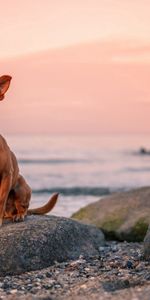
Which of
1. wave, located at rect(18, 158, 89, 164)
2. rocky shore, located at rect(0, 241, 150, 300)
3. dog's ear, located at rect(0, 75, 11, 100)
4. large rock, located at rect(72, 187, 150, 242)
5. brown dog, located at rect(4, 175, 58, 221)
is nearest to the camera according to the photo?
rocky shore, located at rect(0, 241, 150, 300)

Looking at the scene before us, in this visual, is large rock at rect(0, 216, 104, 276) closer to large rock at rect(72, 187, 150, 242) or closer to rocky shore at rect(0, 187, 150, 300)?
rocky shore at rect(0, 187, 150, 300)

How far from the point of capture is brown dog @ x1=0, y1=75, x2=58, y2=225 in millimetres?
7711

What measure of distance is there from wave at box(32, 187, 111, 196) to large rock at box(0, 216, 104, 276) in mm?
16359

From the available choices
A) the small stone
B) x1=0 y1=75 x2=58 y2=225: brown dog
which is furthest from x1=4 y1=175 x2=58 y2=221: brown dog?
the small stone

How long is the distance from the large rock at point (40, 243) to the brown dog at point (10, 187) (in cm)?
22

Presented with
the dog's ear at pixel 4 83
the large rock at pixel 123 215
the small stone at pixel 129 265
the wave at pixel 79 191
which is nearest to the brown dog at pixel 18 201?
the dog's ear at pixel 4 83

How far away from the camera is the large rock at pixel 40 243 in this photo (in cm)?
752

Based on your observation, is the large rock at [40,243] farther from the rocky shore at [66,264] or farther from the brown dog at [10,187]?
the brown dog at [10,187]

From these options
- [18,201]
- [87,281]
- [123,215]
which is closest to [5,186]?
[18,201]

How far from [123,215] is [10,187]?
3731mm

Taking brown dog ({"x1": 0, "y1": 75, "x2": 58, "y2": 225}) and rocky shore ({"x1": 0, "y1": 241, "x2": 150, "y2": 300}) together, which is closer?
rocky shore ({"x1": 0, "y1": 241, "x2": 150, "y2": 300})

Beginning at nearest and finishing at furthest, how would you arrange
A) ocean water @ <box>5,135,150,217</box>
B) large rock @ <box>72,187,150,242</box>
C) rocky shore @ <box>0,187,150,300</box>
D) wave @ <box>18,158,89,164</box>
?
rocky shore @ <box>0,187,150,300</box>, large rock @ <box>72,187,150,242</box>, ocean water @ <box>5,135,150,217</box>, wave @ <box>18,158,89,164</box>

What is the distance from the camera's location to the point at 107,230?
11094 millimetres

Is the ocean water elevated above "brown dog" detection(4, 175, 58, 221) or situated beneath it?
situated beneath
